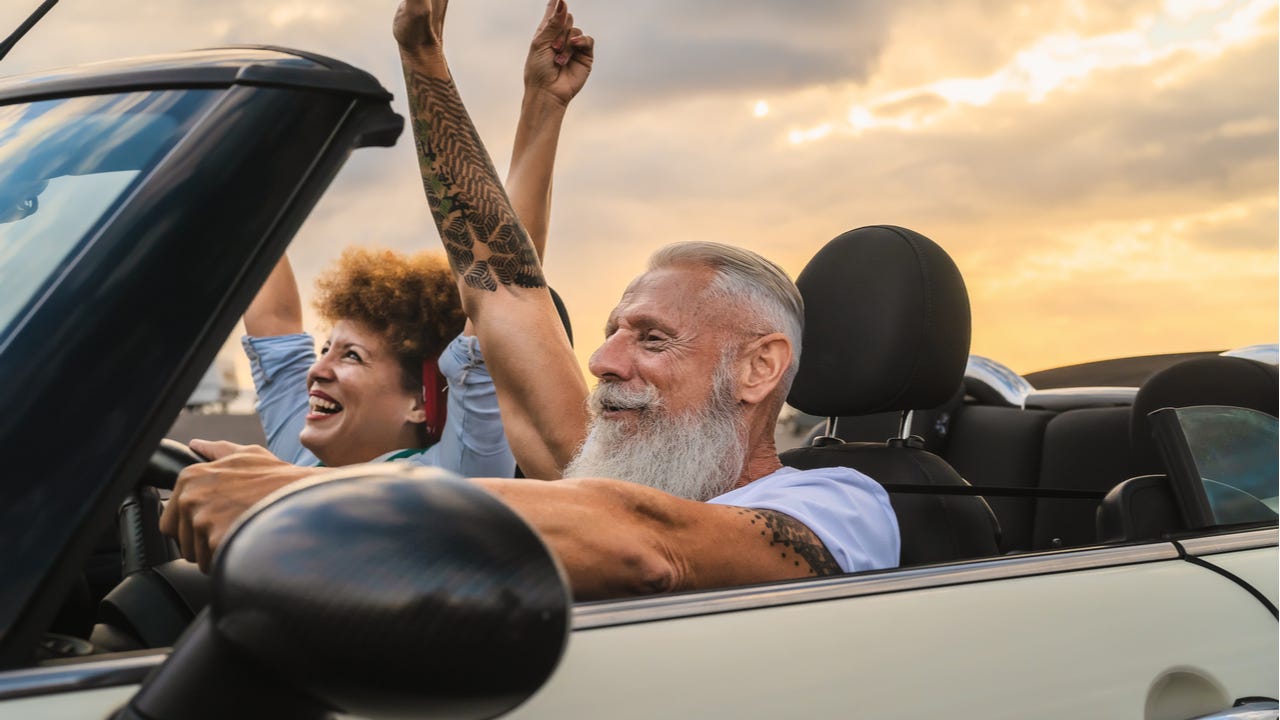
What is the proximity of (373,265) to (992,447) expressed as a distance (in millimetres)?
2388

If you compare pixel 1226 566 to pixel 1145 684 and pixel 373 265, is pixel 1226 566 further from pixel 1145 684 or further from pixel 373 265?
pixel 373 265

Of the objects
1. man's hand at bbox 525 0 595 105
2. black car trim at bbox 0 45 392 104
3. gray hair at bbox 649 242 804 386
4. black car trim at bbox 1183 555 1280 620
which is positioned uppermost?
man's hand at bbox 525 0 595 105

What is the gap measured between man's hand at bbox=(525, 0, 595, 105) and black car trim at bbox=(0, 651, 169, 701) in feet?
8.89

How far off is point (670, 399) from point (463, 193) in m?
0.82

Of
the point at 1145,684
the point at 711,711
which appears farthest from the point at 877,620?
the point at 1145,684

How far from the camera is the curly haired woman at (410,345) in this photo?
3.36 m

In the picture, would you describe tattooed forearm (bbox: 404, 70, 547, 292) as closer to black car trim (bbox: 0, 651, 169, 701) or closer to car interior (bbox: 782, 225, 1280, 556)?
car interior (bbox: 782, 225, 1280, 556)

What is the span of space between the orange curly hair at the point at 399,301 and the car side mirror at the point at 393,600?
2715mm

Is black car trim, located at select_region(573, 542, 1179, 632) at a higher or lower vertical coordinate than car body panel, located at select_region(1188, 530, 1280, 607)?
lower

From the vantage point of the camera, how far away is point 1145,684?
1684 mm

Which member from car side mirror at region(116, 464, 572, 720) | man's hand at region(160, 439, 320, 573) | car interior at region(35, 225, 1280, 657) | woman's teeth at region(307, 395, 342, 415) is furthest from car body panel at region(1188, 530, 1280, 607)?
woman's teeth at region(307, 395, 342, 415)

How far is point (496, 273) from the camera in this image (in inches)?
125

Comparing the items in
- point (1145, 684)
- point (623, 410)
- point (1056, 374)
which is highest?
point (1056, 374)

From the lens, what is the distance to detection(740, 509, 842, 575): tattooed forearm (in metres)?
1.96
